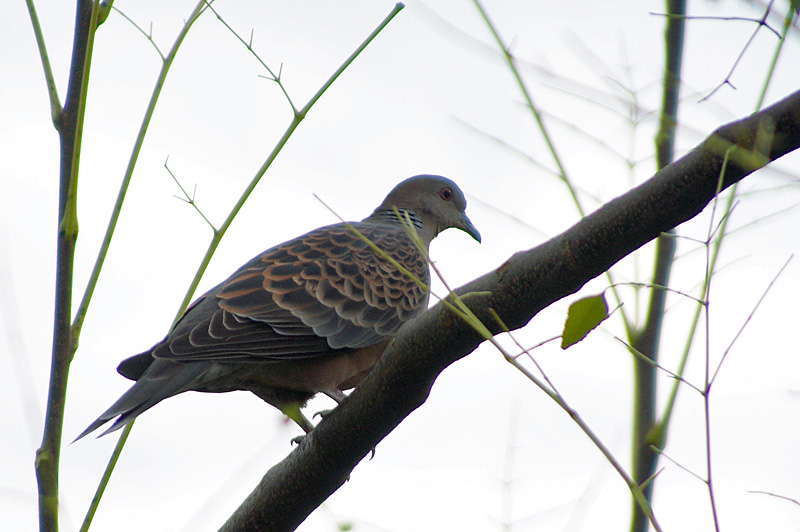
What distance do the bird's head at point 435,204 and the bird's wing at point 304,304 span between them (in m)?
1.07

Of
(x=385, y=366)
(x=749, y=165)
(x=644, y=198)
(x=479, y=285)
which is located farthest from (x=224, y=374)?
(x=749, y=165)

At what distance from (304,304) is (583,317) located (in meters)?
2.91

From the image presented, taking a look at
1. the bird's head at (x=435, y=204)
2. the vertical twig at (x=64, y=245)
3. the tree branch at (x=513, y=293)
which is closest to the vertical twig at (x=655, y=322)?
the tree branch at (x=513, y=293)

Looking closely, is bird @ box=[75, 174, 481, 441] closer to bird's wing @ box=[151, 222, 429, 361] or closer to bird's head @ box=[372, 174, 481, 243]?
bird's wing @ box=[151, 222, 429, 361]

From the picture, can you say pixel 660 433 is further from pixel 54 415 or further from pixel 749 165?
pixel 54 415

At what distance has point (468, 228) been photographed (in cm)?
652

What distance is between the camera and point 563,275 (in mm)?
2084

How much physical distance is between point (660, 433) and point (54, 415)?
121 centimetres

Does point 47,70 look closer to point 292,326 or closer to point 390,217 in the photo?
point 292,326

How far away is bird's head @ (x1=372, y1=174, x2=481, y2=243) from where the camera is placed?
21.4 ft

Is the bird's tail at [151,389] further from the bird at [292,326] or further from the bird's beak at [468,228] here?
the bird's beak at [468,228]

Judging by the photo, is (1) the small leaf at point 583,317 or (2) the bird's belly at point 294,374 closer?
(1) the small leaf at point 583,317

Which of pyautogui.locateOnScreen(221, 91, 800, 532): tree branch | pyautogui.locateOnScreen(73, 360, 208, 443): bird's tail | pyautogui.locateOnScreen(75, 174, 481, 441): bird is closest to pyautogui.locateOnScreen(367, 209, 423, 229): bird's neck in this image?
pyautogui.locateOnScreen(75, 174, 481, 441): bird

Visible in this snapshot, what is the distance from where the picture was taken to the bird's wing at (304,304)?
167 inches
